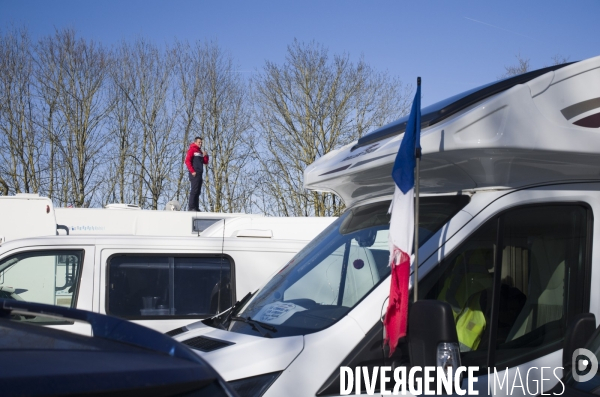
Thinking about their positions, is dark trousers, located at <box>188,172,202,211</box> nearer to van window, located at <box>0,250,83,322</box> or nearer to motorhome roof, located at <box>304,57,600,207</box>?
van window, located at <box>0,250,83,322</box>

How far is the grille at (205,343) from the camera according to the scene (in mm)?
3152

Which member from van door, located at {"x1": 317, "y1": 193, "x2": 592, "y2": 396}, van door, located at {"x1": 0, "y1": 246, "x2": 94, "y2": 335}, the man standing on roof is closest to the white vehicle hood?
van door, located at {"x1": 317, "y1": 193, "x2": 592, "y2": 396}

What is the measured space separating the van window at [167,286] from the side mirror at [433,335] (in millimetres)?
2954

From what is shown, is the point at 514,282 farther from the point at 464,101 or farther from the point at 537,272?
the point at 464,101

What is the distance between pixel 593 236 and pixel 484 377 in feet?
3.36

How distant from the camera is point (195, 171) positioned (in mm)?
15055

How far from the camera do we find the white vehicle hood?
2910 millimetres

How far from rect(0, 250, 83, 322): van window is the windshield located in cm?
221

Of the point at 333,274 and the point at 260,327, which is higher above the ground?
the point at 333,274

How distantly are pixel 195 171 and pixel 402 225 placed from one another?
40.4 feet

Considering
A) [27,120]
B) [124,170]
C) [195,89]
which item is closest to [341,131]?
[195,89]

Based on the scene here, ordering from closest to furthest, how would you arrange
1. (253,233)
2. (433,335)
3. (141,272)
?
(433,335) < (141,272) < (253,233)

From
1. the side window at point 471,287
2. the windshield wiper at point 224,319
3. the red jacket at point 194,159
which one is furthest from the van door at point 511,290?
the red jacket at point 194,159

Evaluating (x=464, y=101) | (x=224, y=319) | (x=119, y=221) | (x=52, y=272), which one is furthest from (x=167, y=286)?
(x=119, y=221)
